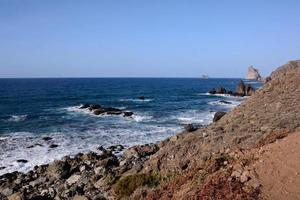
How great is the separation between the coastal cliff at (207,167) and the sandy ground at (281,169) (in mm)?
59

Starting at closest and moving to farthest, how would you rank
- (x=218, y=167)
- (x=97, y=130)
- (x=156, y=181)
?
(x=218, y=167) → (x=156, y=181) → (x=97, y=130)

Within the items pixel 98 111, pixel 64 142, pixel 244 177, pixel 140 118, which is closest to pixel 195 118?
pixel 140 118

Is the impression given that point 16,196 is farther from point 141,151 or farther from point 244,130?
point 244,130

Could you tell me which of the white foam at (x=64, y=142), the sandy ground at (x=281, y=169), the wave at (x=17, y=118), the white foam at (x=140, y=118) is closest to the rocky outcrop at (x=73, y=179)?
the white foam at (x=64, y=142)

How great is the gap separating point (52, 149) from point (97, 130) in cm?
912

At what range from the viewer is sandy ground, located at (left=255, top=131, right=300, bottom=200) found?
995cm

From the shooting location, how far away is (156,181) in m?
14.0

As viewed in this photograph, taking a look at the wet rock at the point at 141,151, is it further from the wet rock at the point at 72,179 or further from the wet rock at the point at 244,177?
the wet rock at the point at 244,177

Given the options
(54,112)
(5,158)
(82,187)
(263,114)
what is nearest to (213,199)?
(263,114)

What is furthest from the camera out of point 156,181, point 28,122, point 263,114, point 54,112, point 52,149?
point 54,112

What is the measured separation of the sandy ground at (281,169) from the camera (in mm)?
9953

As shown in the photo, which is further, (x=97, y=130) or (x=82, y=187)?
(x=97, y=130)

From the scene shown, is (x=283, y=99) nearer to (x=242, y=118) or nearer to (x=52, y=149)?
(x=242, y=118)

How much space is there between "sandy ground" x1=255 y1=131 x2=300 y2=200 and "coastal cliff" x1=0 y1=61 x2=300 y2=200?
59mm
